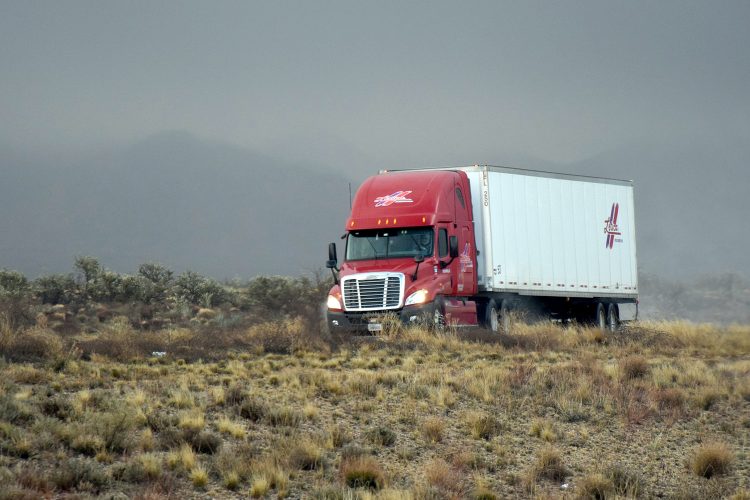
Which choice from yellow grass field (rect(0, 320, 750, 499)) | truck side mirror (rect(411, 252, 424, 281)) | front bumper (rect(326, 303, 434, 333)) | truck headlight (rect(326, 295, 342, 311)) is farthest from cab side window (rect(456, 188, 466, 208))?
yellow grass field (rect(0, 320, 750, 499))

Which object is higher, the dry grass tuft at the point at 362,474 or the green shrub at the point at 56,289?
the green shrub at the point at 56,289

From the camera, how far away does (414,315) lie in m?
25.2

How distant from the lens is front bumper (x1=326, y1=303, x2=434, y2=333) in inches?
990

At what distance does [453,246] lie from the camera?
26.1 m

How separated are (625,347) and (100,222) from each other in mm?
171008

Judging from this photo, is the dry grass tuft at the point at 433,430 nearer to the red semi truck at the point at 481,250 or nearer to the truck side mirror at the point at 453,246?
the red semi truck at the point at 481,250

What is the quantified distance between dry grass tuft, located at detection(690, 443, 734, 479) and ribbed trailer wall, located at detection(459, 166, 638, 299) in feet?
52.4

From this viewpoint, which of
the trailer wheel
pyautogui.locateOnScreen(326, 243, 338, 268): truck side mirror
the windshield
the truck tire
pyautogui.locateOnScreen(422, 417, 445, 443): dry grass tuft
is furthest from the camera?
the trailer wheel

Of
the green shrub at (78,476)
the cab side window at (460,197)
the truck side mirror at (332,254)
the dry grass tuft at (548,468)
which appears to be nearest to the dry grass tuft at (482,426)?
the dry grass tuft at (548,468)

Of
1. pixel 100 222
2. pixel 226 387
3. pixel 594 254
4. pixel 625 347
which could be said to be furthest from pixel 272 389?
pixel 100 222

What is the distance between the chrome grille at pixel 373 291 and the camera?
25.3 meters

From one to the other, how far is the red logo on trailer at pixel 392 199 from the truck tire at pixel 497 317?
3966mm

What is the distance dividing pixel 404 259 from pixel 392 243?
56cm

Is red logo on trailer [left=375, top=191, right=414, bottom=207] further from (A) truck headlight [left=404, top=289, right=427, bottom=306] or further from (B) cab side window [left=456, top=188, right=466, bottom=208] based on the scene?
(A) truck headlight [left=404, top=289, right=427, bottom=306]
